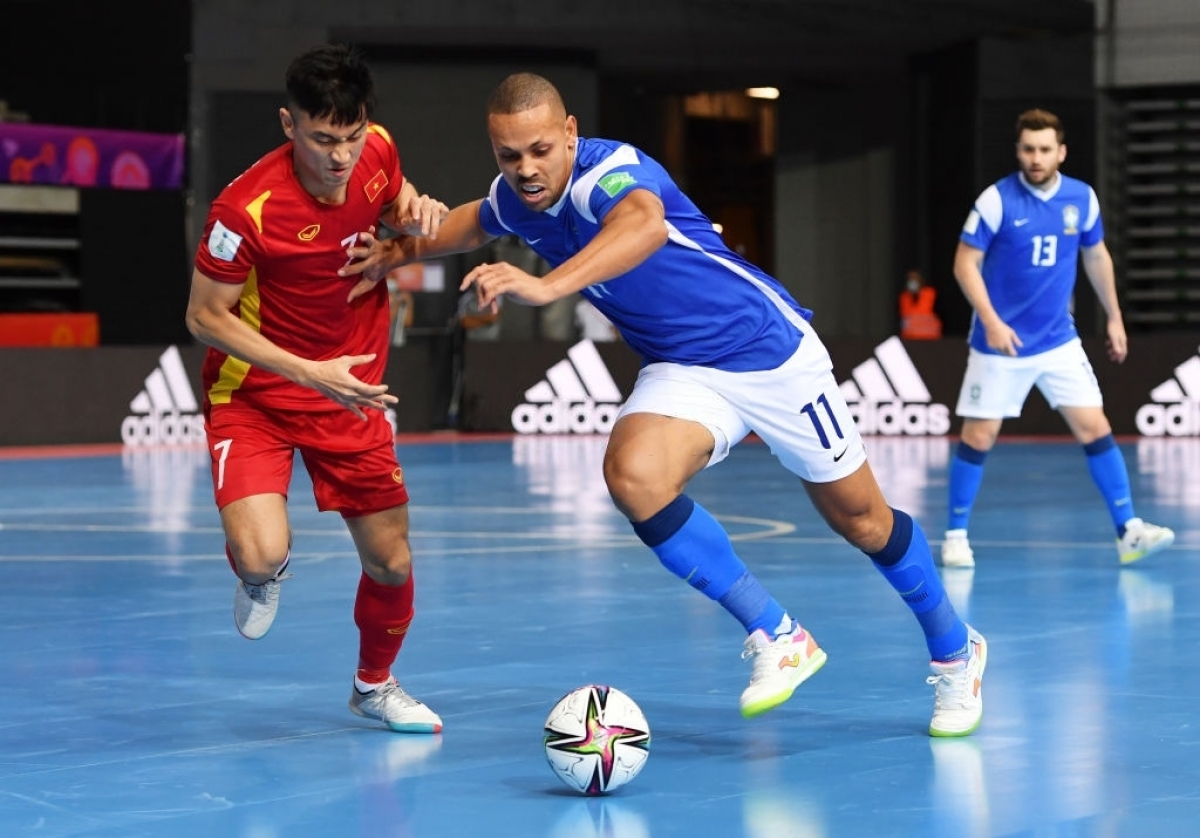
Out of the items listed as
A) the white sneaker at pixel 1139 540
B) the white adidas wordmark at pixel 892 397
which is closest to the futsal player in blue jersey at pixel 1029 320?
the white sneaker at pixel 1139 540

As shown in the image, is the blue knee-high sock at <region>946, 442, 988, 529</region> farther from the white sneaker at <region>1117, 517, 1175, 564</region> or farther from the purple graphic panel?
the purple graphic panel

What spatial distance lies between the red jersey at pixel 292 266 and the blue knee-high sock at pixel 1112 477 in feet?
15.1

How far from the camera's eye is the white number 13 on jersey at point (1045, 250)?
28.9 feet

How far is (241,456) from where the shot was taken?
508 cm

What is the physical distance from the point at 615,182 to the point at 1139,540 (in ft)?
15.5

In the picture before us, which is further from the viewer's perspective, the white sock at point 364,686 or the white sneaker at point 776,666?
the white sock at point 364,686

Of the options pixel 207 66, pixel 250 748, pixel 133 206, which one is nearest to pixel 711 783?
pixel 250 748

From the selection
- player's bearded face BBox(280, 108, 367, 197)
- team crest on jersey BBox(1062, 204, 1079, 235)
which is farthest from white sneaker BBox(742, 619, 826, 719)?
team crest on jersey BBox(1062, 204, 1079, 235)

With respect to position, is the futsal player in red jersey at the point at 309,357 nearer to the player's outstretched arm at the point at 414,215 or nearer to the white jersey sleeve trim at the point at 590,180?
the player's outstretched arm at the point at 414,215

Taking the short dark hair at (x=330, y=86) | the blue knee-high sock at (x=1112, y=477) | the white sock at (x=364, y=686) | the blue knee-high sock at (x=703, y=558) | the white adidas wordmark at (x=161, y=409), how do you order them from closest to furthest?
the short dark hair at (x=330, y=86)
the blue knee-high sock at (x=703, y=558)
the white sock at (x=364, y=686)
the blue knee-high sock at (x=1112, y=477)
the white adidas wordmark at (x=161, y=409)

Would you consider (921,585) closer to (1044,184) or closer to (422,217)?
(422,217)

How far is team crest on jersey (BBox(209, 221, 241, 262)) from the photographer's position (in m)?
4.80

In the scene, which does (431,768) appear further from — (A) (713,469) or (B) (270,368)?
(A) (713,469)

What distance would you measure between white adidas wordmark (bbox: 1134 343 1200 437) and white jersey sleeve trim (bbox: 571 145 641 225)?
14.3m
